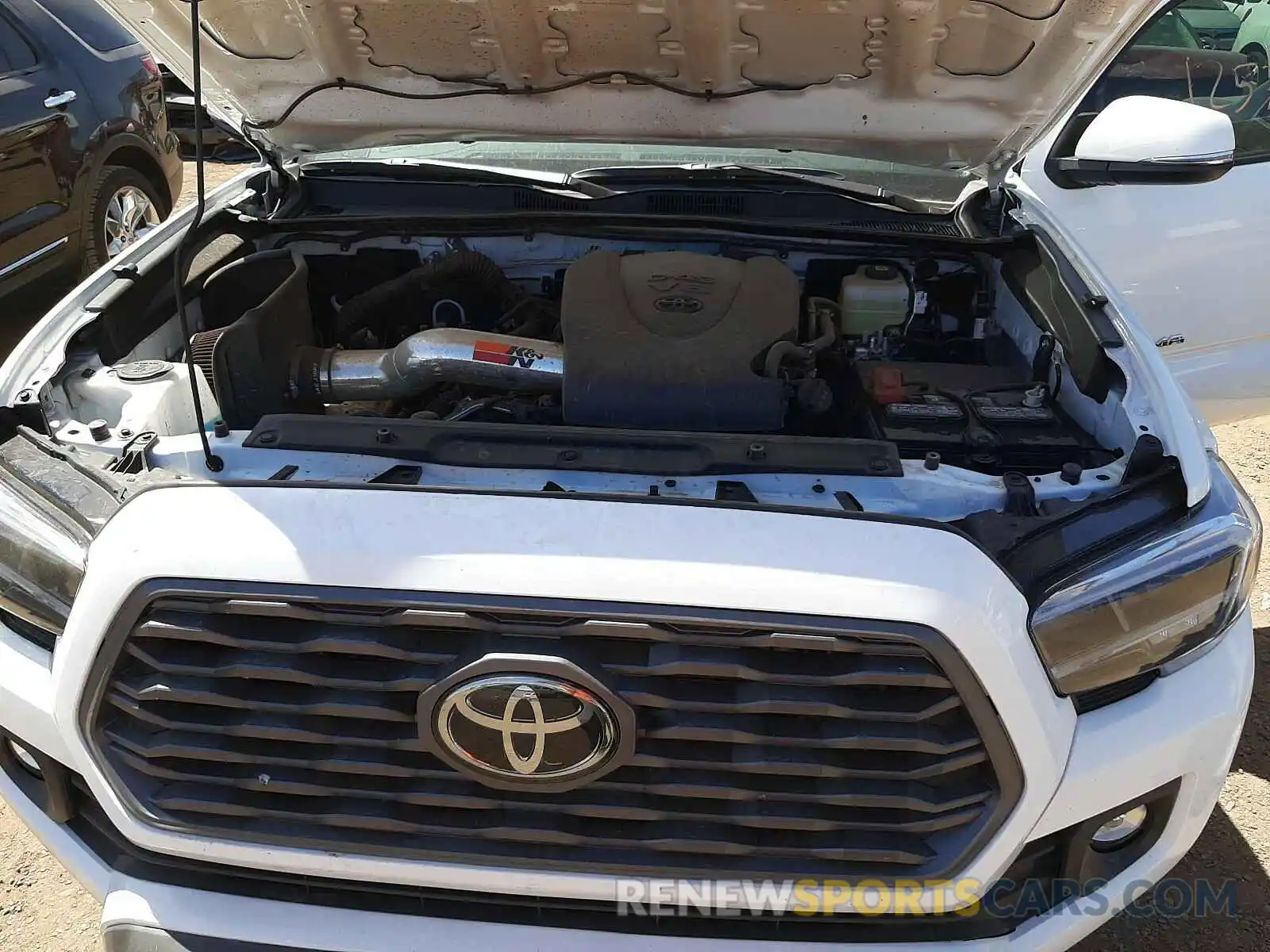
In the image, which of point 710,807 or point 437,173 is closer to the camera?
point 710,807

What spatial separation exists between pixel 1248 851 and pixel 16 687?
99.3 inches

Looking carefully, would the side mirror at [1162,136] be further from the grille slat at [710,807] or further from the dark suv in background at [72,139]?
the dark suv in background at [72,139]

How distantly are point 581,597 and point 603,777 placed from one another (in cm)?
28

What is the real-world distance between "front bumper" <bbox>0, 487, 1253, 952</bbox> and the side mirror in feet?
4.62

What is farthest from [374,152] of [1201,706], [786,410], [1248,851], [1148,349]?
[1248,851]

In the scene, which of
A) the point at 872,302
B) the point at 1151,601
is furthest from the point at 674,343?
the point at 1151,601

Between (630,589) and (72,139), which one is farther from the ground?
(630,589)

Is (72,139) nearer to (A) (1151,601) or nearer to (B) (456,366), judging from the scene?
(B) (456,366)

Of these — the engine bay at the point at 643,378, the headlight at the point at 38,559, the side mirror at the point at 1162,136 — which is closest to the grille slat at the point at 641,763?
the headlight at the point at 38,559

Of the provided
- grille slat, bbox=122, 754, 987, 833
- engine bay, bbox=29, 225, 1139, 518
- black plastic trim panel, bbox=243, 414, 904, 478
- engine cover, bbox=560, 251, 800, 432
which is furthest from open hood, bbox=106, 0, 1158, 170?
grille slat, bbox=122, 754, 987, 833

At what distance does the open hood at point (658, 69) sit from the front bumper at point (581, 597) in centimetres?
116

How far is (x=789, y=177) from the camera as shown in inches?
100

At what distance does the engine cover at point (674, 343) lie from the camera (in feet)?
5.94

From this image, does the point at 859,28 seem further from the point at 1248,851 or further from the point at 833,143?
the point at 1248,851
